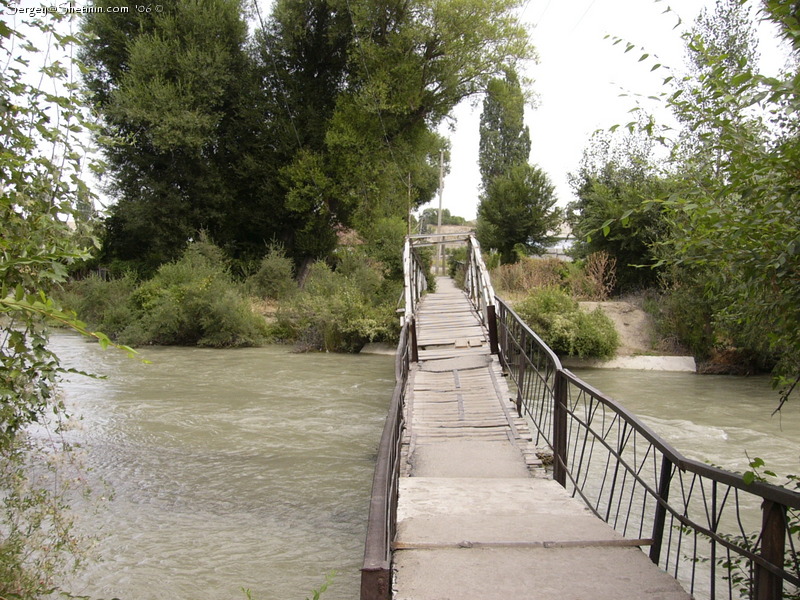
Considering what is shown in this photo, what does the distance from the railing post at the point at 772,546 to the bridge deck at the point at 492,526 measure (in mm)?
494

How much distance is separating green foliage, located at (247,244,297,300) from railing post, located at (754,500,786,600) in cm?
2433

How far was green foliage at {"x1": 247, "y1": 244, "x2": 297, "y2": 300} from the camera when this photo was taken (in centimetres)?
2622

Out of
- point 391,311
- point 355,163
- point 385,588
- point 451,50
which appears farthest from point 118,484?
point 451,50

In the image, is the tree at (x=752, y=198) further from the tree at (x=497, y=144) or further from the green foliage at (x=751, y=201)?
the tree at (x=497, y=144)

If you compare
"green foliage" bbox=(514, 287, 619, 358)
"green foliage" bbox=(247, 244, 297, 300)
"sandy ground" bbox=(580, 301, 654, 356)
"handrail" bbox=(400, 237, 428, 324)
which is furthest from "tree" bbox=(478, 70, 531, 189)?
"green foliage" bbox=(514, 287, 619, 358)

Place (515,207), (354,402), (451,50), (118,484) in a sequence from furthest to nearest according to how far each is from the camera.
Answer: (515,207), (451,50), (354,402), (118,484)

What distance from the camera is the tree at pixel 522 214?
33.3 meters

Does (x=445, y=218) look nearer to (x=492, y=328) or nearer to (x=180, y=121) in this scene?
(x=180, y=121)

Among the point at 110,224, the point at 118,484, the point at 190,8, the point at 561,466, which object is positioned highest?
the point at 190,8

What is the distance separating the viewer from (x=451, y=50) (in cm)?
2520

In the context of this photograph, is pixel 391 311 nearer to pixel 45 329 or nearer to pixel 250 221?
pixel 250 221

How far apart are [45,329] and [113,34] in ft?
88.0

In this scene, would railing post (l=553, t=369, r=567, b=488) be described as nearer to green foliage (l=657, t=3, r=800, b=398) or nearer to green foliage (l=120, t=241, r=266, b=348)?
green foliage (l=657, t=3, r=800, b=398)

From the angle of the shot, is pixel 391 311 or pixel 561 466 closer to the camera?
pixel 561 466
